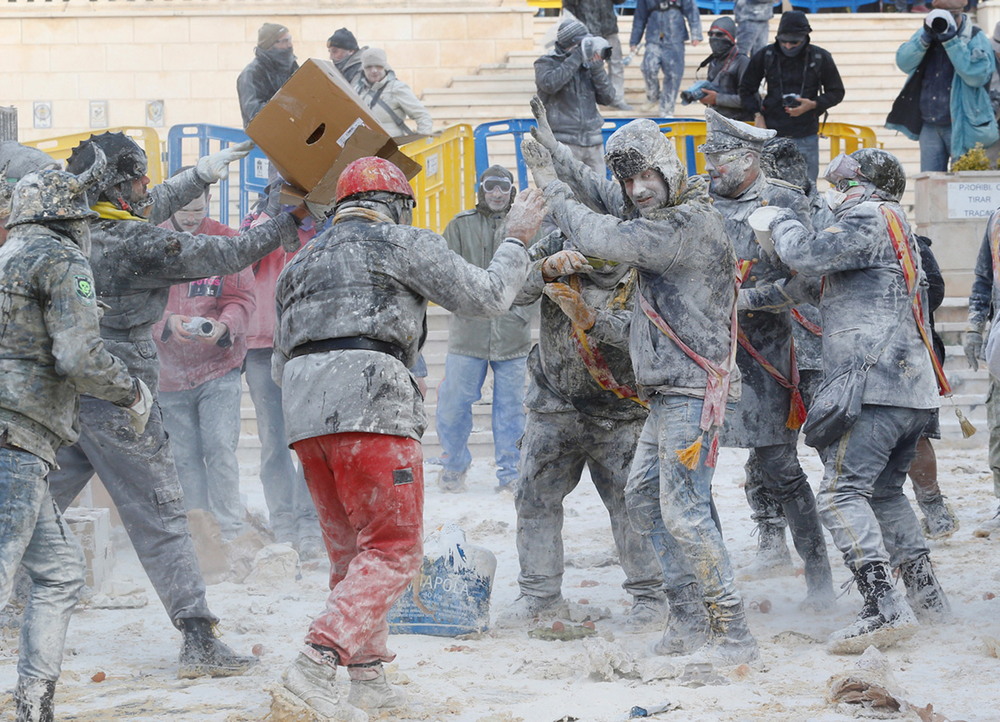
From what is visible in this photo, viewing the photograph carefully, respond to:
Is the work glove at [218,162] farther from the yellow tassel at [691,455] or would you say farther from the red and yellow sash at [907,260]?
the red and yellow sash at [907,260]

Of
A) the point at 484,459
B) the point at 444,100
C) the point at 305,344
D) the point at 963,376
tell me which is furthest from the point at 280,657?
the point at 444,100

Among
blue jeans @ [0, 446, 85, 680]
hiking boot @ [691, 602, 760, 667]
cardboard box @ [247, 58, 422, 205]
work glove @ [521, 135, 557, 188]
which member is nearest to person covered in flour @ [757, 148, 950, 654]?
hiking boot @ [691, 602, 760, 667]

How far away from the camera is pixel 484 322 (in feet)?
32.1

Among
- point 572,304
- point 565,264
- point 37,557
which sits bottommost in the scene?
point 37,557

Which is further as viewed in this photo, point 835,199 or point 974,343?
point 974,343

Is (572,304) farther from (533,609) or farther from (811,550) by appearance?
(811,550)

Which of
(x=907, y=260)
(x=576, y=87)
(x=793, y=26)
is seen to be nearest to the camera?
(x=907, y=260)

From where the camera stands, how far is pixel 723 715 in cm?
479

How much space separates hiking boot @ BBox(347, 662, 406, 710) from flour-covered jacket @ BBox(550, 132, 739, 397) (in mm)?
1649

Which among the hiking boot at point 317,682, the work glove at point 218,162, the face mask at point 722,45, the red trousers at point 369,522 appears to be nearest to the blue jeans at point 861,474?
the red trousers at point 369,522

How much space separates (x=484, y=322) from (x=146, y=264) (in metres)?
4.36

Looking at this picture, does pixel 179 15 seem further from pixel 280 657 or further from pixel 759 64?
pixel 280 657

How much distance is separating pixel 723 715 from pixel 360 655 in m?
1.40

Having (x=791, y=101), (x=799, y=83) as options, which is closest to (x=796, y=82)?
(x=799, y=83)
